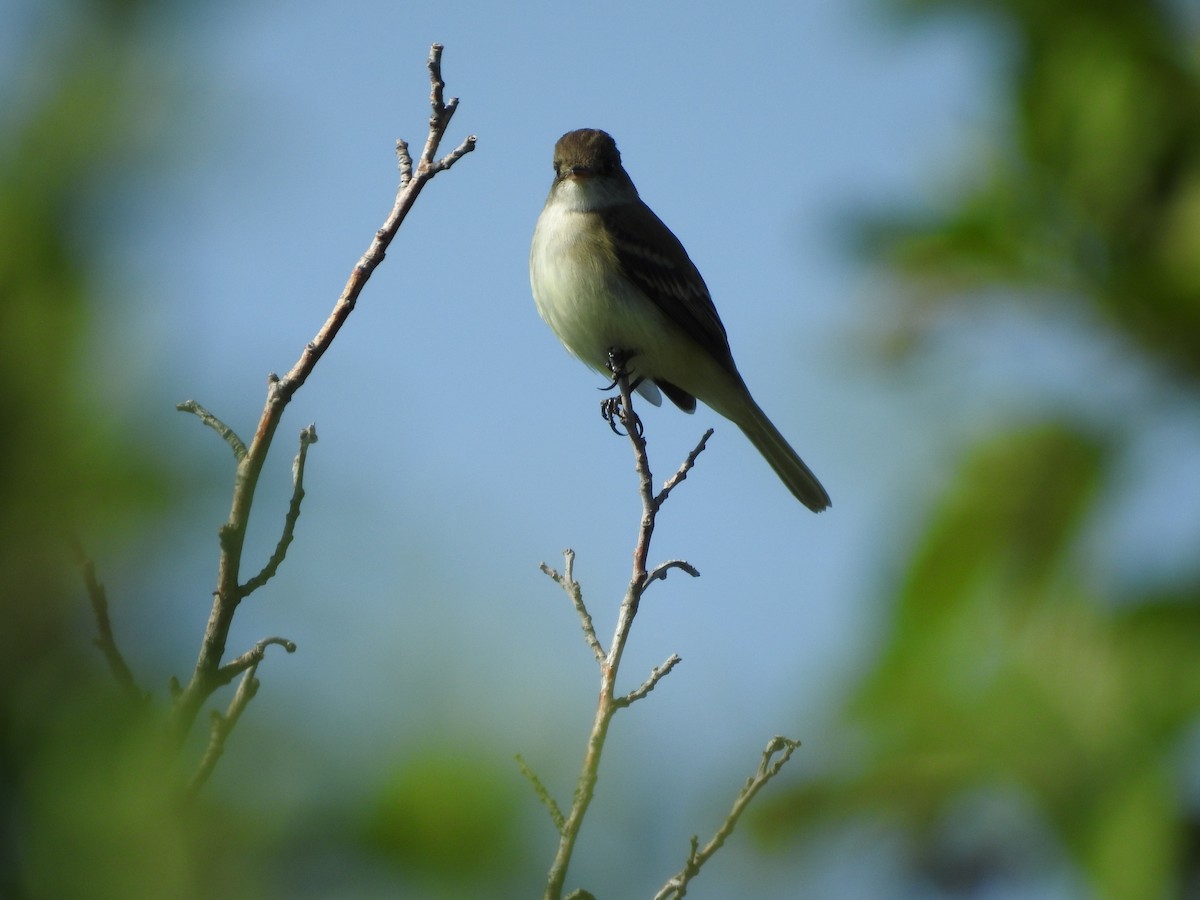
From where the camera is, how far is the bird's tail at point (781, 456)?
7945mm

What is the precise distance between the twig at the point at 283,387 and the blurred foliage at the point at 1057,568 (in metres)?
0.84

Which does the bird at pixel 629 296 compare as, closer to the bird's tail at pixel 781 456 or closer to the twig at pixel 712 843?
the bird's tail at pixel 781 456

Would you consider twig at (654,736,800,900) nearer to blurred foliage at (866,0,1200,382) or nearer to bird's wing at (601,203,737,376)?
blurred foliage at (866,0,1200,382)

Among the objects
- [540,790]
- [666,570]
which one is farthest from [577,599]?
[540,790]

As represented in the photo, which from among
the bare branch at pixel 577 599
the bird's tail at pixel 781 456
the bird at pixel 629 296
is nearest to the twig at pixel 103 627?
the bare branch at pixel 577 599

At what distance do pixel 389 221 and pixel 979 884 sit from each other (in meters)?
1.91

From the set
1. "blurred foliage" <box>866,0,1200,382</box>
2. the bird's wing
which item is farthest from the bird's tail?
"blurred foliage" <box>866,0,1200,382</box>

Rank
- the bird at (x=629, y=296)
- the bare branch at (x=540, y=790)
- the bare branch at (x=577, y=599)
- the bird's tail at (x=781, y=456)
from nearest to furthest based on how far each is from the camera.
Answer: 1. the bare branch at (x=540, y=790)
2. the bare branch at (x=577, y=599)
3. the bird at (x=629, y=296)
4. the bird's tail at (x=781, y=456)

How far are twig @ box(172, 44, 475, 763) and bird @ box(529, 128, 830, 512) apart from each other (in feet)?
12.4

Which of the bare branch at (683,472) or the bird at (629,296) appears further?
the bird at (629,296)

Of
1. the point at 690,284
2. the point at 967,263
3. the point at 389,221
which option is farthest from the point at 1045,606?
the point at 690,284

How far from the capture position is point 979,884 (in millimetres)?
1259

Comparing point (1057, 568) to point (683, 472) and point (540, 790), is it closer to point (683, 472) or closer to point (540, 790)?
point (540, 790)

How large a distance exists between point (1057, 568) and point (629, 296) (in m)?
6.12
